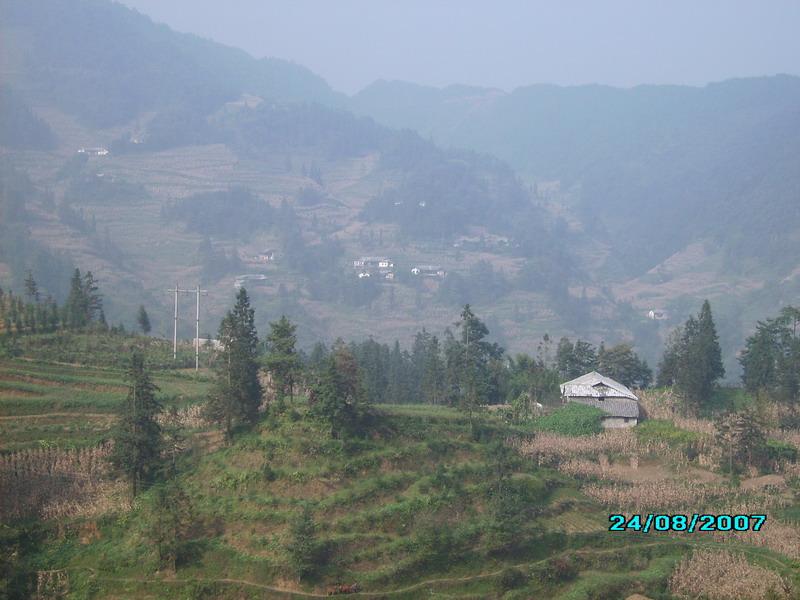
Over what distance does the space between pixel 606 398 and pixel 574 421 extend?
8.71ft

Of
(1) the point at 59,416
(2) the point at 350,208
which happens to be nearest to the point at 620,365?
(1) the point at 59,416

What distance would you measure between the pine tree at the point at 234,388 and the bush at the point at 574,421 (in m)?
10.0

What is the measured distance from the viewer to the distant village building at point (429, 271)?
95562mm

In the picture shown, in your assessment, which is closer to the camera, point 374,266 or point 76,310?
point 76,310

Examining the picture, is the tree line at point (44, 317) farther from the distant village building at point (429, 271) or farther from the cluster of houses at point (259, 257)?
the distant village building at point (429, 271)

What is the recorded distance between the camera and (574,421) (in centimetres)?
2938

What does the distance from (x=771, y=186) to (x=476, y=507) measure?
10282 centimetres

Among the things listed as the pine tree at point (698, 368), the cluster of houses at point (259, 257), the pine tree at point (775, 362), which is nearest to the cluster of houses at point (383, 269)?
the cluster of houses at point (259, 257)

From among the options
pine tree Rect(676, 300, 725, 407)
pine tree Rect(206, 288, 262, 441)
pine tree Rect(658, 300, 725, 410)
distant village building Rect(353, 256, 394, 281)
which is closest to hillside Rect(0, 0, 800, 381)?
distant village building Rect(353, 256, 394, 281)

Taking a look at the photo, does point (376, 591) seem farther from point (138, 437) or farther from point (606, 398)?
point (606, 398)

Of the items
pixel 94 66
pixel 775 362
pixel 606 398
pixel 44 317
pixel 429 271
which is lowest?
pixel 606 398

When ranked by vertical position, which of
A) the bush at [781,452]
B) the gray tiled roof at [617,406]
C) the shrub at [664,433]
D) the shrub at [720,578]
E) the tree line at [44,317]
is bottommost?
the shrub at [720,578]

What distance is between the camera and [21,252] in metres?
72.2

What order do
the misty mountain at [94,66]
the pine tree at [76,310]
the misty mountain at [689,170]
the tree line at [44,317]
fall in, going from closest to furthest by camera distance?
the tree line at [44,317] < the pine tree at [76,310] < the misty mountain at [689,170] < the misty mountain at [94,66]
